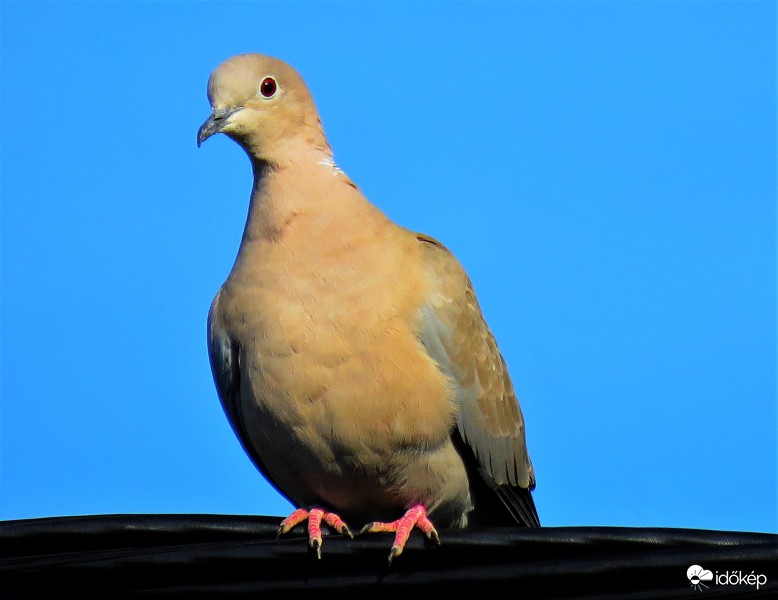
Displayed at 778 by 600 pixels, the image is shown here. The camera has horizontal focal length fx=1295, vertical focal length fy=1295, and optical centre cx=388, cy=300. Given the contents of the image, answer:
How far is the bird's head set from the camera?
526cm

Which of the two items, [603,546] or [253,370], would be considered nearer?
[603,546]

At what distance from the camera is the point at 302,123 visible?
540cm

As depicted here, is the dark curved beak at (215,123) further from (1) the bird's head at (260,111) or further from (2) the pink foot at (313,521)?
(2) the pink foot at (313,521)

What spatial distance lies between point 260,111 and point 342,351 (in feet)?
3.92

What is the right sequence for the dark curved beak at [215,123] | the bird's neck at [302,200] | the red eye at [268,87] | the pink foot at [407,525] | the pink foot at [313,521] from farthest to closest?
the red eye at [268,87] → the dark curved beak at [215,123] → the bird's neck at [302,200] → the pink foot at [313,521] → the pink foot at [407,525]

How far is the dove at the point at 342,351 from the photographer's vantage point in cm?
472

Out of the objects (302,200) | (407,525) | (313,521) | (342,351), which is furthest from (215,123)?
(407,525)

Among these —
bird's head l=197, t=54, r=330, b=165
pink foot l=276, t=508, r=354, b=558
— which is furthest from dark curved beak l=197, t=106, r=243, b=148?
pink foot l=276, t=508, r=354, b=558

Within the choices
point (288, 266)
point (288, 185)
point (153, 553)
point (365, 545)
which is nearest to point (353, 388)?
point (288, 266)

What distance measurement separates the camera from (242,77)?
530 centimetres

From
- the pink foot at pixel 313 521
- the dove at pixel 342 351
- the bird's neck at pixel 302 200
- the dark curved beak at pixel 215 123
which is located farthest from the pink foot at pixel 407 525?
the dark curved beak at pixel 215 123

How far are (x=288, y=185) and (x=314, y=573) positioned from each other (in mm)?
2204

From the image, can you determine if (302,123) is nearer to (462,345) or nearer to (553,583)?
(462,345)

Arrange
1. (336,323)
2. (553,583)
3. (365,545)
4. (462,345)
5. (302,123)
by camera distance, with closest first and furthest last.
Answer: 1. (553,583)
2. (365,545)
3. (336,323)
4. (462,345)
5. (302,123)
